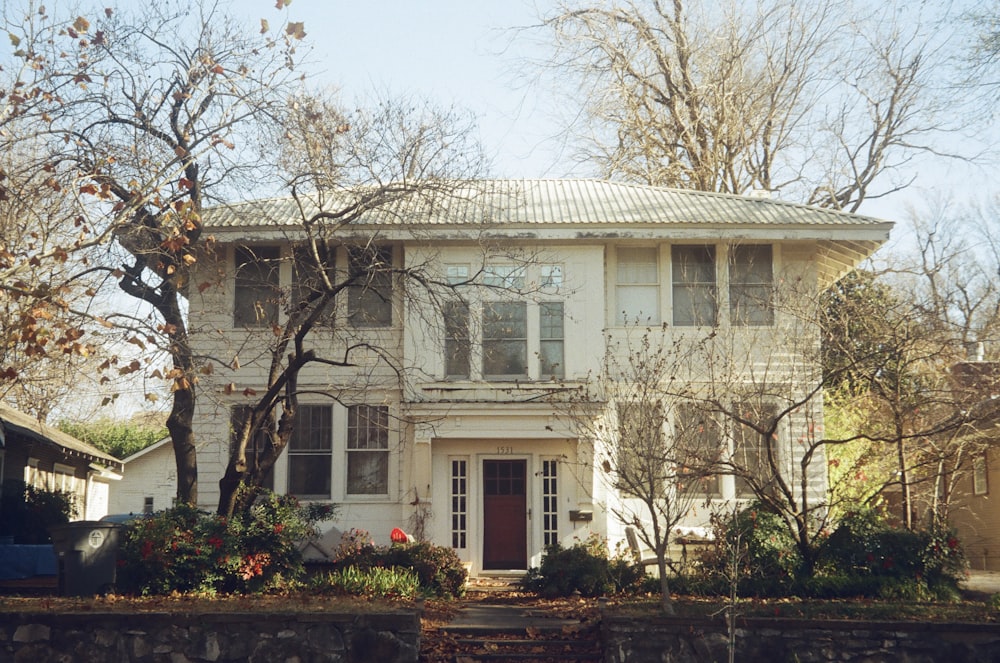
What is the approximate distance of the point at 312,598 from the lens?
13.2 meters

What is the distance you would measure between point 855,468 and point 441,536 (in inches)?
257

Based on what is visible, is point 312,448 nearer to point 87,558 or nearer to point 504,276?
point 504,276

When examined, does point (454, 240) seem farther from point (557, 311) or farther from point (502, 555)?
point (502, 555)

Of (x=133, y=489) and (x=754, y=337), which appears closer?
(x=754, y=337)

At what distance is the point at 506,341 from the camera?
57.7 feet

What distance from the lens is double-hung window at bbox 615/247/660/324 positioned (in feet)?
58.5

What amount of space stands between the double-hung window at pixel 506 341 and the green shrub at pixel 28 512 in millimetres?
9353

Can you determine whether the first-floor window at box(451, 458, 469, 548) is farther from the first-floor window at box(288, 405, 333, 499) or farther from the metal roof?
the metal roof

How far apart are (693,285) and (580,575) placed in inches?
220

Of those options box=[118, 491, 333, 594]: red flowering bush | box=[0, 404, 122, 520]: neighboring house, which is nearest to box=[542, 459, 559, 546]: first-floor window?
box=[118, 491, 333, 594]: red flowering bush

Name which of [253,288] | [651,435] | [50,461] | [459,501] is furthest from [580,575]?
[50,461]

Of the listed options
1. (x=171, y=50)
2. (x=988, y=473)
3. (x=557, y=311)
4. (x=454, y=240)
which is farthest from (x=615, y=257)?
(x=988, y=473)

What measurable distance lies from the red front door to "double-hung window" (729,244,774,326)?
14.5 feet

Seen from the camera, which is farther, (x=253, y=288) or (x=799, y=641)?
(x=253, y=288)
